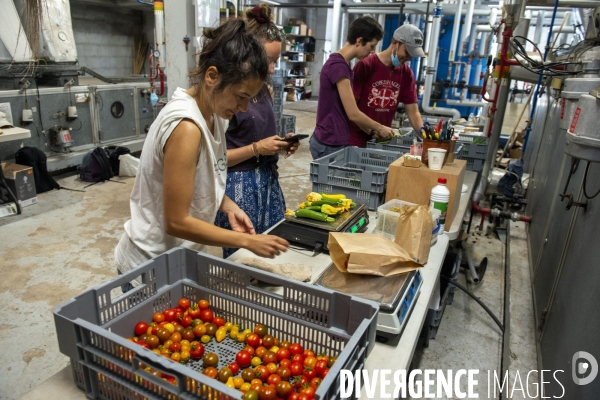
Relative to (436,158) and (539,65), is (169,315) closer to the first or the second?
(436,158)

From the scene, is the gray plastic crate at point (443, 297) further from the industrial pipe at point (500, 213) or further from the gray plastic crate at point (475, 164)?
the industrial pipe at point (500, 213)

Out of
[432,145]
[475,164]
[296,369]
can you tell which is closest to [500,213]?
[475,164]

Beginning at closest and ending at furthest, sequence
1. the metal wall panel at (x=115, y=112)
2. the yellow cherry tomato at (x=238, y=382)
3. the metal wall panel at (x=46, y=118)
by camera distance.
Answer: the yellow cherry tomato at (x=238, y=382) → the metal wall panel at (x=46, y=118) → the metal wall panel at (x=115, y=112)

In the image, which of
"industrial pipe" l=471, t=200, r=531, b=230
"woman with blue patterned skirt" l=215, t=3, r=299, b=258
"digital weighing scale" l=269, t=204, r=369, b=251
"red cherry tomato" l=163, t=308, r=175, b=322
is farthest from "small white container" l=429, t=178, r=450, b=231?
"industrial pipe" l=471, t=200, r=531, b=230

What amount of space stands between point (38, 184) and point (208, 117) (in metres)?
3.64

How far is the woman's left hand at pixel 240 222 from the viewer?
1.38m

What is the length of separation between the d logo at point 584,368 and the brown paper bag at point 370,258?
585mm

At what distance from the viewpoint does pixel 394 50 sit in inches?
96.3

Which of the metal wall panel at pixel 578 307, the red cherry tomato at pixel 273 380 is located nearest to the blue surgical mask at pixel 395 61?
the metal wall panel at pixel 578 307

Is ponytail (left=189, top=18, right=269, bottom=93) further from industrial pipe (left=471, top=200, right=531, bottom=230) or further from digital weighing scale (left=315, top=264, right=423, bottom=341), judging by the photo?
industrial pipe (left=471, top=200, right=531, bottom=230)

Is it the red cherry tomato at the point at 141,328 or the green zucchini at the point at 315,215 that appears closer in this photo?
the red cherry tomato at the point at 141,328

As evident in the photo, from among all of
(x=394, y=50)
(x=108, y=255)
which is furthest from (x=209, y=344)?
(x=108, y=255)

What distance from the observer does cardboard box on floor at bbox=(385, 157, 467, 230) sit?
1.69 m

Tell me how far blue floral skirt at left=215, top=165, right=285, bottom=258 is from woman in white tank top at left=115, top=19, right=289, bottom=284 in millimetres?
495
